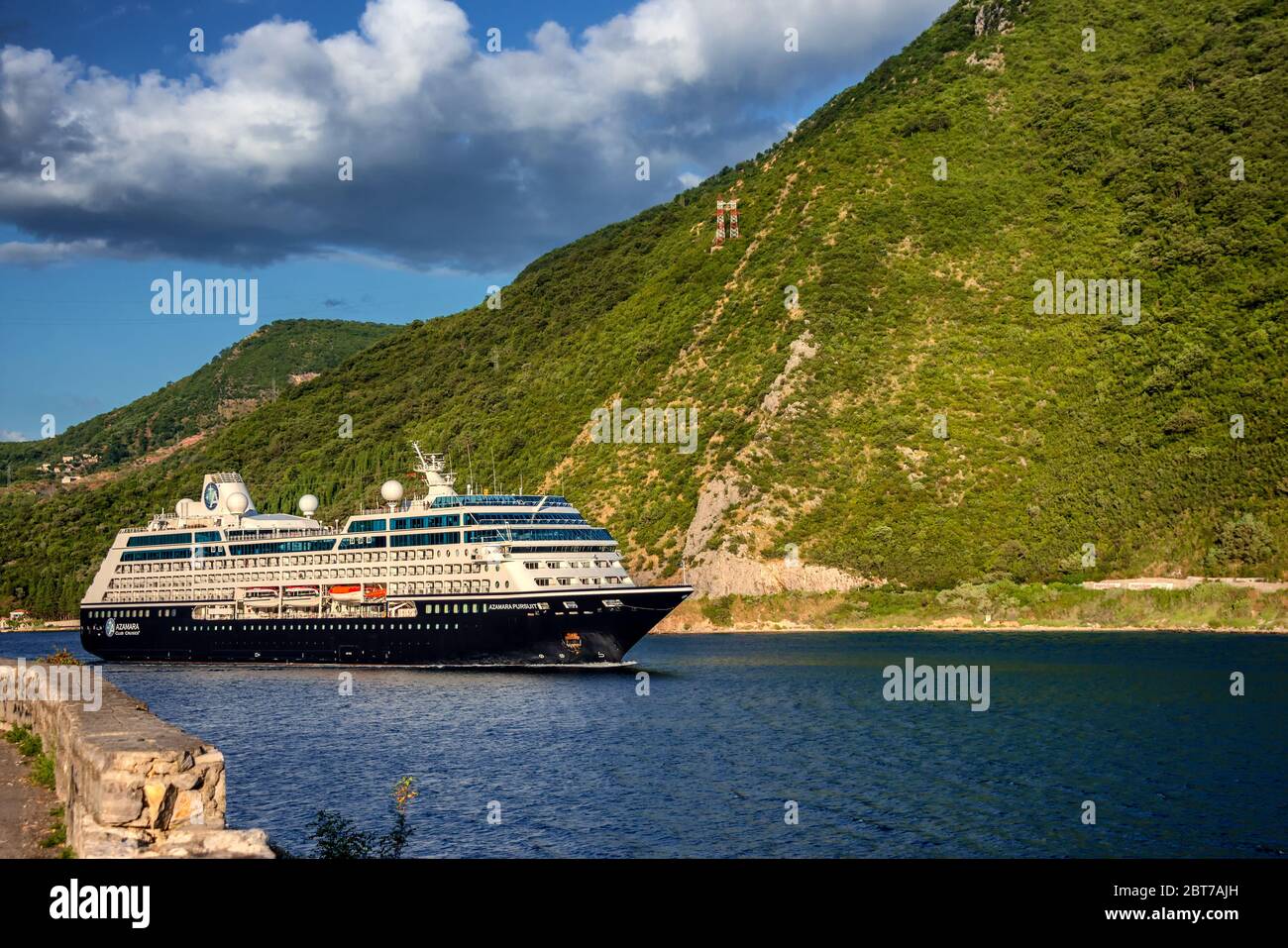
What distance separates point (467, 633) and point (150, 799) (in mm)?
62809

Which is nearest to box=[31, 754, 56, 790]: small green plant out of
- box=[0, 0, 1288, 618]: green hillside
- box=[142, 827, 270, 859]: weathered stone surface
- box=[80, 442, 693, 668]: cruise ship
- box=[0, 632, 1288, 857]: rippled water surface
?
box=[0, 632, 1288, 857]: rippled water surface

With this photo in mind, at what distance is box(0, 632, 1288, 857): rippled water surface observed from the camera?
33.6m

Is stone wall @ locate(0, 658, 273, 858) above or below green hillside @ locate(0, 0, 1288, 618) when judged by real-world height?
below

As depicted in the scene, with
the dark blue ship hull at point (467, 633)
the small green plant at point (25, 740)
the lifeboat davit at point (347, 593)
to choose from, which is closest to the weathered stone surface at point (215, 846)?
the small green plant at point (25, 740)

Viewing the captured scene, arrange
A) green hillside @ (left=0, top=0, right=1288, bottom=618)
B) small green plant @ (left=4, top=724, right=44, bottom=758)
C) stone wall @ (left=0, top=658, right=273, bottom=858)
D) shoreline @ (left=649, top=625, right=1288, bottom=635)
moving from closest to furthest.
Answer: stone wall @ (left=0, top=658, right=273, bottom=858)
small green plant @ (left=4, top=724, right=44, bottom=758)
shoreline @ (left=649, top=625, right=1288, bottom=635)
green hillside @ (left=0, top=0, right=1288, bottom=618)

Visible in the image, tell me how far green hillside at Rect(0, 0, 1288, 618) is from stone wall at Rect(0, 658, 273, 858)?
9887cm

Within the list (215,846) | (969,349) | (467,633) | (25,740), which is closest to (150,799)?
(215,846)

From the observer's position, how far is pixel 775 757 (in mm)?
46312

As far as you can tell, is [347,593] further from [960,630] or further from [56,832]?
[56,832]

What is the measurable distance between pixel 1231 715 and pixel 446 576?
50438mm

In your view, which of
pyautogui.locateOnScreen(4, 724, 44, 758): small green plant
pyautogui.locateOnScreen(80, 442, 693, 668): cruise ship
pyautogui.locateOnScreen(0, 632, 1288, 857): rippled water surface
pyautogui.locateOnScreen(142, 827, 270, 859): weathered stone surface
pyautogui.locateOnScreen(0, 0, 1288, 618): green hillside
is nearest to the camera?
pyautogui.locateOnScreen(142, 827, 270, 859): weathered stone surface

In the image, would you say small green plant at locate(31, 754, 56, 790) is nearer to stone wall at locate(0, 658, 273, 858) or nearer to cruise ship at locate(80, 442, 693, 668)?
stone wall at locate(0, 658, 273, 858)

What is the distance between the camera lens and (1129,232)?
13925 centimetres
